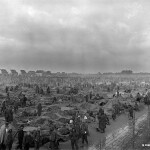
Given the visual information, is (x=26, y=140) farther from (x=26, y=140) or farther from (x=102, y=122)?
(x=102, y=122)

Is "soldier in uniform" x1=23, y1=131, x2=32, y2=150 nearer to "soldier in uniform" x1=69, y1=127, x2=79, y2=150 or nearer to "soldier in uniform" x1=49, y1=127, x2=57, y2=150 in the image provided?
"soldier in uniform" x1=49, y1=127, x2=57, y2=150

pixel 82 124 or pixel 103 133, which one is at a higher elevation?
pixel 82 124

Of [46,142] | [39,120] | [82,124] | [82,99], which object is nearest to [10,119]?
[39,120]

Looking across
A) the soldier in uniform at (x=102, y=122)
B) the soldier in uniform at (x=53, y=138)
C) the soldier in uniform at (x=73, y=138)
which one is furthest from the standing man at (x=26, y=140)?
the soldier in uniform at (x=102, y=122)

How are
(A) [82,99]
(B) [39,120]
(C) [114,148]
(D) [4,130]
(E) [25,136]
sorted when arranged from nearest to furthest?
(D) [4,130]
(E) [25,136]
(C) [114,148]
(B) [39,120]
(A) [82,99]

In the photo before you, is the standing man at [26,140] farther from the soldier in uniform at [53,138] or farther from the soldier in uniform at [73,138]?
the soldier in uniform at [73,138]

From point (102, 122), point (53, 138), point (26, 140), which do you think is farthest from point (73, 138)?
point (102, 122)

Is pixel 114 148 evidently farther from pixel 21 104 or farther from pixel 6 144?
pixel 21 104

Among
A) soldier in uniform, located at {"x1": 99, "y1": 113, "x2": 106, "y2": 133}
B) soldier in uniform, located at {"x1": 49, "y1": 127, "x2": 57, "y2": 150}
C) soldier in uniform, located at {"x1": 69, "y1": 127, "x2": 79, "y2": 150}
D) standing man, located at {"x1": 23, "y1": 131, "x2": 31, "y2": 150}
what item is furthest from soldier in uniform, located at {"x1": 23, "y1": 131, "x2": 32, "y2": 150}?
soldier in uniform, located at {"x1": 99, "y1": 113, "x2": 106, "y2": 133}

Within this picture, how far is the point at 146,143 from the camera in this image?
1434 cm

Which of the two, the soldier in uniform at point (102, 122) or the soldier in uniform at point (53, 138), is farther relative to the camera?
the soldier in uniform at point (102, 122)

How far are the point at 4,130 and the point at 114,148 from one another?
6226 millimetres

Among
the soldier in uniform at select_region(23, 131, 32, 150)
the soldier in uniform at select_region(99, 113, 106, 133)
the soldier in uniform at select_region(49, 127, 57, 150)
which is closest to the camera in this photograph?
the soldier in uniform at select_region(23, 131, 32, 150)

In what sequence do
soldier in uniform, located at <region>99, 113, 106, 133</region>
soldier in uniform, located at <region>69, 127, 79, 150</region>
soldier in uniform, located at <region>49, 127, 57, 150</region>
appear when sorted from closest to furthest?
1. soldier in uniform, located at <region>49, 127, 57, 150</region>
2. soldier in uniform, located at <region>69, 127, 79, 150</region>
3. soldier in uniform, located at <region>99, 113, 106, 133</region>
